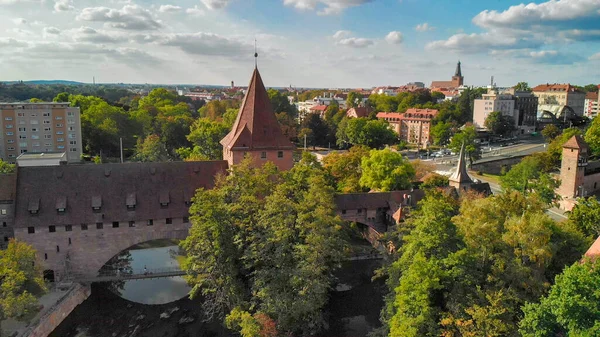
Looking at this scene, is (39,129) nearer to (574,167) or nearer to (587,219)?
(587,219)

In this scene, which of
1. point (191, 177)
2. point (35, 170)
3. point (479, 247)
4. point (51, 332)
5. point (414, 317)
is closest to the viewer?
point (414, 317)

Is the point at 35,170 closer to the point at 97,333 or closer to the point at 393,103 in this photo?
the point at 97,333

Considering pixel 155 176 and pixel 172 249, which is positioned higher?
pixel 155 176

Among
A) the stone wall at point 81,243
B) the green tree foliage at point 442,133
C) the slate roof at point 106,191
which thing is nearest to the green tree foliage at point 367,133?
the green tree foliage at point 442,133

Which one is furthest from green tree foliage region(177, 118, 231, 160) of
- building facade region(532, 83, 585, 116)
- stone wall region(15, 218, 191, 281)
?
building facade region(532, 83, 585, 116)

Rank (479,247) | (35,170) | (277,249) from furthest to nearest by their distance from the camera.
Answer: (35,170)
(277,249)
(479,247)

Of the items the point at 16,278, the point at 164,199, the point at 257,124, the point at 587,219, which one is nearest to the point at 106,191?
the point at 164,199

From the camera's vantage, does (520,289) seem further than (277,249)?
No

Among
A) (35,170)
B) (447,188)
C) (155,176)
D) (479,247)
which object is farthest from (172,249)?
(479,247)
